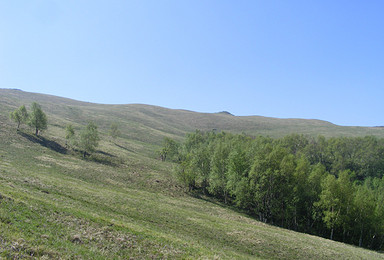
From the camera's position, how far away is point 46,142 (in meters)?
70.1

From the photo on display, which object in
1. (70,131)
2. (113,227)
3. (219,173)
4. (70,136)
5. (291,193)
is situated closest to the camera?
(113,227)

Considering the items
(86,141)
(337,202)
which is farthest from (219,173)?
(86,141)

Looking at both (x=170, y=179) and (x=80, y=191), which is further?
(x=170, y=179)

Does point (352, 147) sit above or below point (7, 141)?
above

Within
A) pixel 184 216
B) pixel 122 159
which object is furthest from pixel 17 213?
pixel 122 159

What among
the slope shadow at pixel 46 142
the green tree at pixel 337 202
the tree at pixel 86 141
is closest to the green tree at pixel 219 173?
the green tree at pixel 337 202

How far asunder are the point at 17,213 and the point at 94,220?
5.35 m

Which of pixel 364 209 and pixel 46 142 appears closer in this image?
pixel 364 209

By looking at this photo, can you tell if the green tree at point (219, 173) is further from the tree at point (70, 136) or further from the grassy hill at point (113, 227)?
the tree at point (70, 136)

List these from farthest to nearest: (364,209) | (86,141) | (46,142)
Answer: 1. (46,142)
2. (86,141)
3. (364,209)

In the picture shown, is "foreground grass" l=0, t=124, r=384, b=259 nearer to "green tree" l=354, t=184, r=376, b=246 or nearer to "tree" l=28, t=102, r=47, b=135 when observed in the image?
"green tree" l=354, t=184, r=376, b=246

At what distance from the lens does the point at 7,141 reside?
60.0m

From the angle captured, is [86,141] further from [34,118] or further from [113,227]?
[113,227]

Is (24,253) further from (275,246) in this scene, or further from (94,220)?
(275,246)
